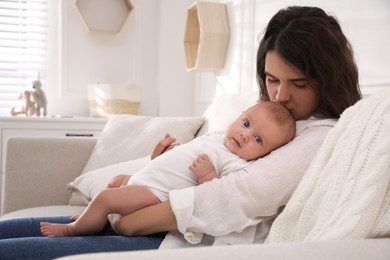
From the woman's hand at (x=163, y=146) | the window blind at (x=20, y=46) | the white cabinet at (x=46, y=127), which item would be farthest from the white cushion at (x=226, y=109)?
the window blind at (x=20, y=46)

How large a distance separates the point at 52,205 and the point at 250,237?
1.32 metres

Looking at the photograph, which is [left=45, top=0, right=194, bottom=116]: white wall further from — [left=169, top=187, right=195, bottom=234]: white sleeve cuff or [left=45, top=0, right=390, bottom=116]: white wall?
[left=169, top=187, right=195, bottom=234]: white sleeve cuff

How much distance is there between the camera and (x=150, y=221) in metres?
1.16

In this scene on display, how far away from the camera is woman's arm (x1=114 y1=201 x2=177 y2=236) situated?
3.78 ft

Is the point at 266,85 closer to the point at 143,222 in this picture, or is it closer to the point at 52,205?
the point at 143,222

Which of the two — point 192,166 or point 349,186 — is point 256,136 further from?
point 349,186

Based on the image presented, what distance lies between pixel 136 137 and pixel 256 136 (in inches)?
45.4

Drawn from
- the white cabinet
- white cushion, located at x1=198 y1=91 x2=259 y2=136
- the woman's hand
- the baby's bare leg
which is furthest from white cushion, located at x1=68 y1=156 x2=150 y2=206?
the white cabinet

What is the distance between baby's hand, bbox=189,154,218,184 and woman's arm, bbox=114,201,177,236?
0.10 m

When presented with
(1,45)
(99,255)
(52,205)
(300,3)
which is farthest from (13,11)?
(99,255)

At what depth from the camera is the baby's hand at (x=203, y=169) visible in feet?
3.96

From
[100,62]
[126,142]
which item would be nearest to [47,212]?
[126,142]

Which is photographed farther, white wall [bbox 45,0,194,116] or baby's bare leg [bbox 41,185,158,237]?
white wall [bbox 45,0,194,116]

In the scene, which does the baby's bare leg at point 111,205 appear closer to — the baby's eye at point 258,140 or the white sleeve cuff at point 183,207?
the white sleeve cuff at point 183,207
